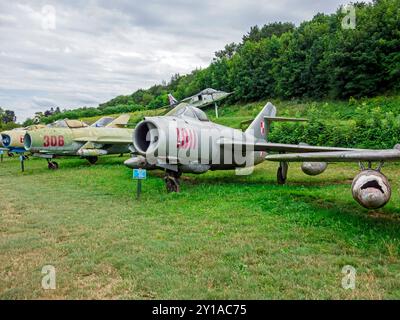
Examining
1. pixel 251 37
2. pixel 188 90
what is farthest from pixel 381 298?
pixel 251 37

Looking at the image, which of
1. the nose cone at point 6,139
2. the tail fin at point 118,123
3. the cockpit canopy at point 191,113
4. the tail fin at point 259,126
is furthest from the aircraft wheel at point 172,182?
the nose cone at point 6,139

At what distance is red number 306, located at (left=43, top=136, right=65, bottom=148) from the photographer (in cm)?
1617

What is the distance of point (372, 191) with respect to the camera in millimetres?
5598

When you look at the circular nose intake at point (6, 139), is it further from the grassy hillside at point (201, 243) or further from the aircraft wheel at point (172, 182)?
the aircraft wheel at point (172, 182)

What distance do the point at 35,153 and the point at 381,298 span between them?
15.8 metres

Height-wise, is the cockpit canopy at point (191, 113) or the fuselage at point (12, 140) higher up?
the cockpit canopy at point (191, 113)

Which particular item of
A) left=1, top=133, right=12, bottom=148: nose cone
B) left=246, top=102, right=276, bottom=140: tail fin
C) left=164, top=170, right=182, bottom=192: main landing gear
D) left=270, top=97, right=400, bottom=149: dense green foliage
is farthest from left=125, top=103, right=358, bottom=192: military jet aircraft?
left=1, top=133, right=12, bottom=148: nose cone

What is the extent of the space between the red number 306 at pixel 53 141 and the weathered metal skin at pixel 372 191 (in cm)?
1382

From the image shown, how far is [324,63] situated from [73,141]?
78.8 ft

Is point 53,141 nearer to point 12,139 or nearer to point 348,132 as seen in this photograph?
point 12,139

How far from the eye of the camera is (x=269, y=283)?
155 inches

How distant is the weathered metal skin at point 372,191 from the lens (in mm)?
5555

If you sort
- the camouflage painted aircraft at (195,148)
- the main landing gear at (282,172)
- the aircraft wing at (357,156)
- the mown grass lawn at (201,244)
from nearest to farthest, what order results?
1. the mown grass lawn at (201,244)
2. the aircraft wing at (357,156)
3. the camouflage painted aircraft at (195,148)
4. the main landing gear at (282,172)

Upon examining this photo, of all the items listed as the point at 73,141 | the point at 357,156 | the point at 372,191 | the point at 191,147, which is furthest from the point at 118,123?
the point at 372,191
